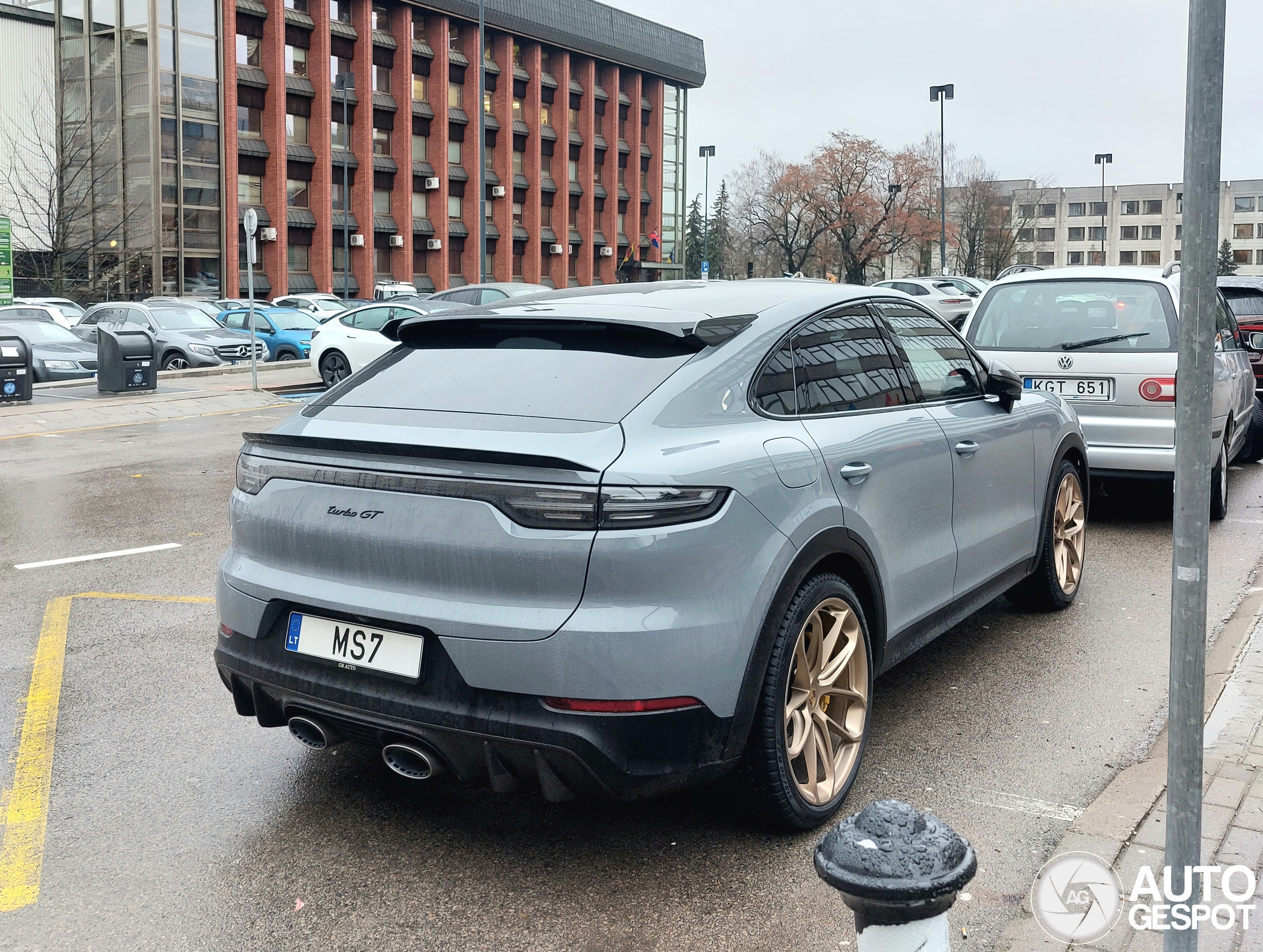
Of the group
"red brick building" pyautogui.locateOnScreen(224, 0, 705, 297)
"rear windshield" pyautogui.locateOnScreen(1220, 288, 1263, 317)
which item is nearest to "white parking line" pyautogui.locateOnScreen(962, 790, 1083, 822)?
"rear windshield" pyautogui.locateOnScreen(1220, 288, 1263, 317)

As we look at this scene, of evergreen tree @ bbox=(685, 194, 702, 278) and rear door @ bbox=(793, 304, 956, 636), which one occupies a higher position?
evergreen tree @ bbox=(685, 194, 702, 278)

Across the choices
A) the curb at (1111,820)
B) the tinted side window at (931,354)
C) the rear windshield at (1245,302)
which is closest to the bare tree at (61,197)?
the rear windshield at (1245,302)

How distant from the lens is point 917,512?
4410mm

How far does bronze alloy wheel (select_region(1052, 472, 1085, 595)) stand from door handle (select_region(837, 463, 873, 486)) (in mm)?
2388

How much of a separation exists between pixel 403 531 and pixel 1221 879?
2.39 m

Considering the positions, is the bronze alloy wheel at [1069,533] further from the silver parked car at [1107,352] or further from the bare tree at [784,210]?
the bare tree at [784,210]

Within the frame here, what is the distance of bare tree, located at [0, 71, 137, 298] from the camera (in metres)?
45.3

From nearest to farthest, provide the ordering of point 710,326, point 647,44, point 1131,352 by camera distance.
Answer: point 710,326, point 1131,352, point 647,44

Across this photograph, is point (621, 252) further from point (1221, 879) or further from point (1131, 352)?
point (1221, 879)

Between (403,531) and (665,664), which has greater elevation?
(403,531)

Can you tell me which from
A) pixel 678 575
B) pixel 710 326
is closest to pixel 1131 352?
pixel 710 326

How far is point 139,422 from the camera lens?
16344 mm

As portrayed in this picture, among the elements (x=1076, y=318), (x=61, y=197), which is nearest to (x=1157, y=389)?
(x=1076, y=318)

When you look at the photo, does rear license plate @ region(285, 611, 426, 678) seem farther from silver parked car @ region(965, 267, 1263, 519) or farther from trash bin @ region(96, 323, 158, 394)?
trash bin @ region(96, 323, 158, 394)
